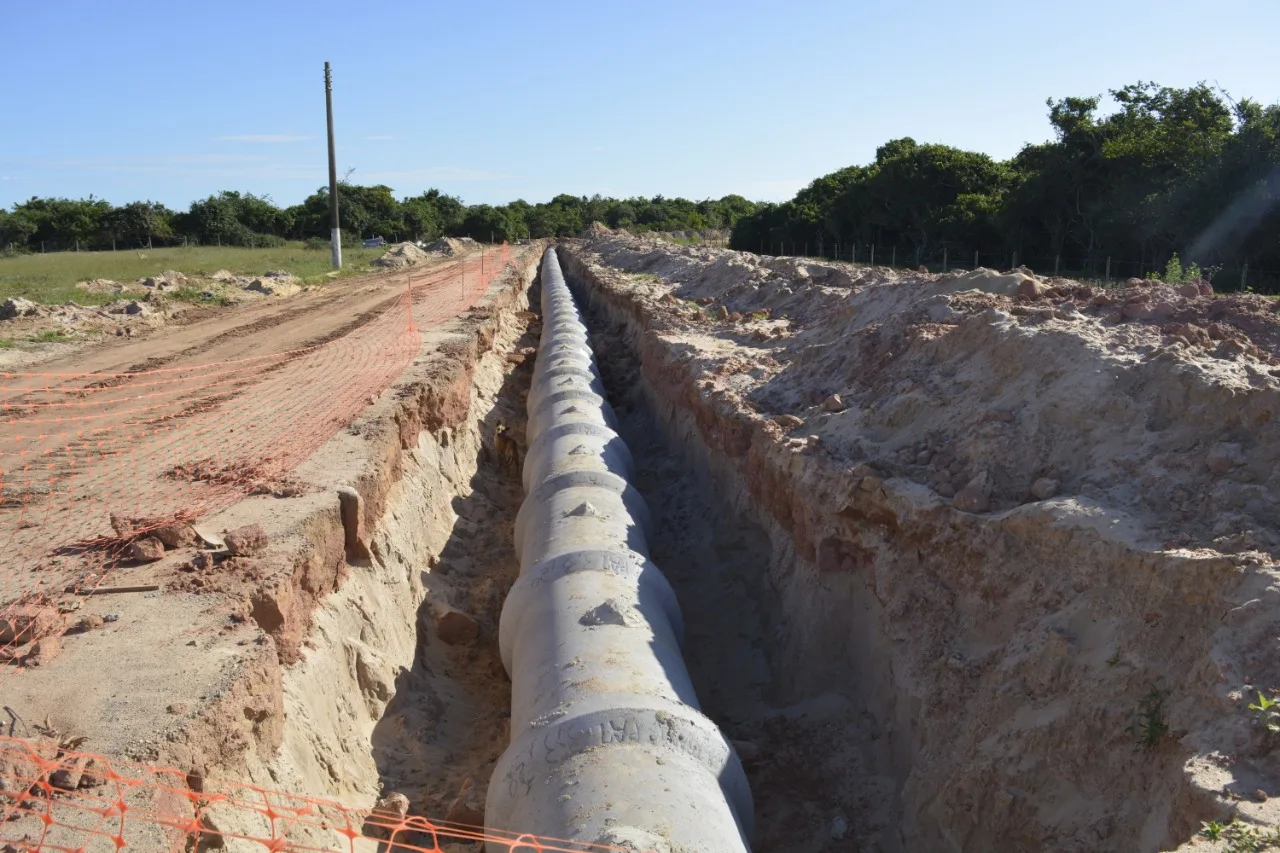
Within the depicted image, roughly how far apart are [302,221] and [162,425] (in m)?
54.9

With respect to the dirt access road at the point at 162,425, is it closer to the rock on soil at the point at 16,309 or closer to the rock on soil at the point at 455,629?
the rock on soil at the point at 455,629

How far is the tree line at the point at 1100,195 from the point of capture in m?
20.2

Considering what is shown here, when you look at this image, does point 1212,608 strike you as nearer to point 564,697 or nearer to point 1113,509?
point 1113,509

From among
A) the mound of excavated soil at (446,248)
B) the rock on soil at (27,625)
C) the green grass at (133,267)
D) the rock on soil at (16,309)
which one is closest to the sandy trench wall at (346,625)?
the rock on soil at (27,625)

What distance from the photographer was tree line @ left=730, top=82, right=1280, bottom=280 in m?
20.2

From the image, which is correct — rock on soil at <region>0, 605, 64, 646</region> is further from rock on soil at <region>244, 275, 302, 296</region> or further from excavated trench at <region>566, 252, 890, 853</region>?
rock on soil at <region>244, 275, 302, 296</region>

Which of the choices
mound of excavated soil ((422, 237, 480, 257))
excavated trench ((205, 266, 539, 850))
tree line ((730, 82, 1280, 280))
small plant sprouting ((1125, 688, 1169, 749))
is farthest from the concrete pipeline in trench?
mound of excavated soil ((422, 237, 480, 257))

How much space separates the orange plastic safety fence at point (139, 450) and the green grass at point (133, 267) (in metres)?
10.4

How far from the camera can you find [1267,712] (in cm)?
377

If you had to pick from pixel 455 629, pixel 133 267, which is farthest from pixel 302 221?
pixel 455 629

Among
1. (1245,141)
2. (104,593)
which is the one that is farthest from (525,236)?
(104,593)

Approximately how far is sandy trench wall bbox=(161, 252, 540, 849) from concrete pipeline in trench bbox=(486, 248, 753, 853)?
1167 millimetres

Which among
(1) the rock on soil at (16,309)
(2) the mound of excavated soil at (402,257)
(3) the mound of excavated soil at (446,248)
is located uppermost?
(3) the mound of excavated soil at (446,248)

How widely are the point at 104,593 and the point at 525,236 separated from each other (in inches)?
2898
